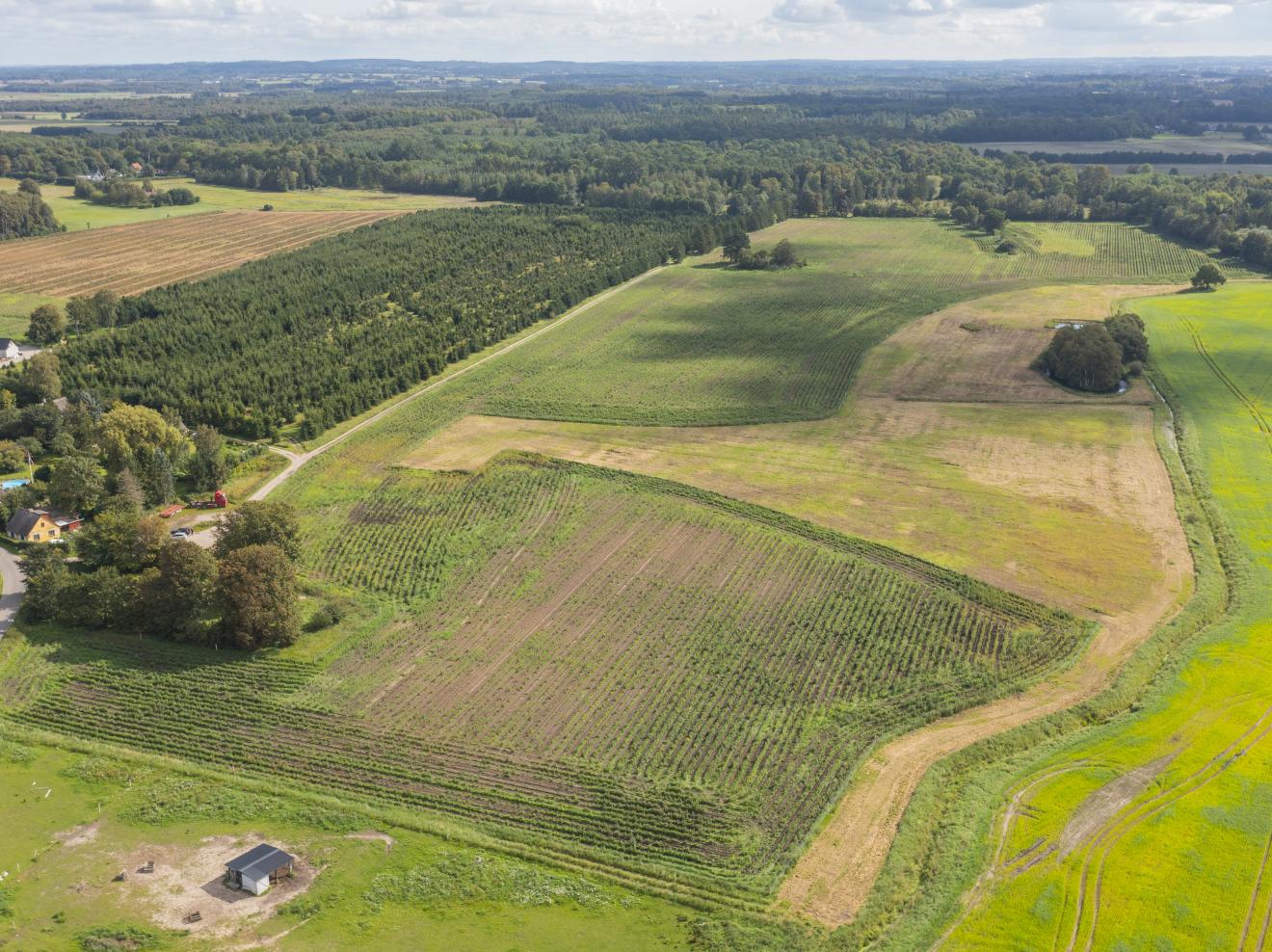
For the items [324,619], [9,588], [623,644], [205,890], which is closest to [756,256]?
[623,644]

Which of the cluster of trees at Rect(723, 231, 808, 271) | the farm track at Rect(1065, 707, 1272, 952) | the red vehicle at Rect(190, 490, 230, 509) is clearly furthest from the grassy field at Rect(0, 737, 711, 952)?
the cluster of trees at Rect(723, 231, 808, 271)

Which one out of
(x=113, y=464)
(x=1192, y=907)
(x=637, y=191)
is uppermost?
(x=637, y=191)

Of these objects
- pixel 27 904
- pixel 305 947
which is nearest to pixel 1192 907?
pixel 305 947

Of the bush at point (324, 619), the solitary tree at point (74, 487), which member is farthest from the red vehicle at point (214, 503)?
the bush at point (324, 619)

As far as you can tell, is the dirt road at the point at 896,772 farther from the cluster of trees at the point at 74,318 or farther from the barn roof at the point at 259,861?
the cluster of trees at the point at 74,318

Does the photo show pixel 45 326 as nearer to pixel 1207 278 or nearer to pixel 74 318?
pixel 74 318

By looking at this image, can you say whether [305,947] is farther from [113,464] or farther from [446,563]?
[113,464]

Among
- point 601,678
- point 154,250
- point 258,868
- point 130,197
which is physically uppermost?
point 130,197

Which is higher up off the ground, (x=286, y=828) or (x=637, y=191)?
(x=637, y=191)
